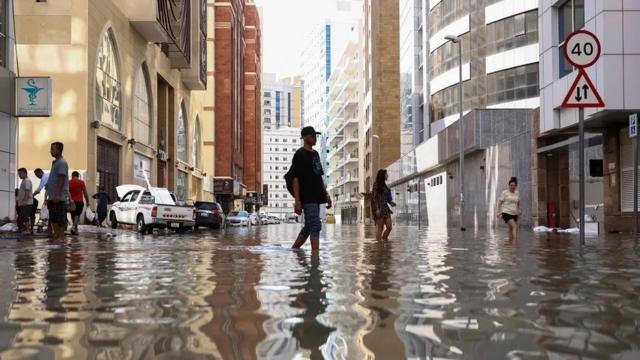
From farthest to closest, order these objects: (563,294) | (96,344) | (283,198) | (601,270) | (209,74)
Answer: (283,198)
(209,74)
(601,270)
(563,294)
(96,344)

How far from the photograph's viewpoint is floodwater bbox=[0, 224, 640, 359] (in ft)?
10.9

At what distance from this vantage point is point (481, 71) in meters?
45.9

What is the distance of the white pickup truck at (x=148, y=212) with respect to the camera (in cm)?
2572

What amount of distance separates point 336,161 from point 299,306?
12855 centimetres

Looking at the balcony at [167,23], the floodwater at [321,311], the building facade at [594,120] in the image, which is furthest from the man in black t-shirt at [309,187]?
the balcony at [167,23]

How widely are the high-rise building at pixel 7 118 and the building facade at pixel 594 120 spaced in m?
15.8

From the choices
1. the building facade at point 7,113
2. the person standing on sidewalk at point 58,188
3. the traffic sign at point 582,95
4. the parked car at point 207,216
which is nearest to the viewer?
the traffic sign at point 582,95

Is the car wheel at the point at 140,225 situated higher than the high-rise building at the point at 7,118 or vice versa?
the high-rise building at the point at 7,118

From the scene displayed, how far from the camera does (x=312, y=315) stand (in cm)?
429

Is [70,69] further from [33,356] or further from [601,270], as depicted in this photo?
[33,356]

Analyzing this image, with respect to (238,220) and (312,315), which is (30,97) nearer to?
(312,315)

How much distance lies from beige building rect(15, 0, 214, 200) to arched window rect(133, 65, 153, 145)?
0.18ft

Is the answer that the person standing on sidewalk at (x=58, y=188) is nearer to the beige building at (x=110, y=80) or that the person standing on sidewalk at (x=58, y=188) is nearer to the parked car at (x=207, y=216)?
the beige building at (x=110, y=80)

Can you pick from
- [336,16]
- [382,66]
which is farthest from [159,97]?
[336,16]
